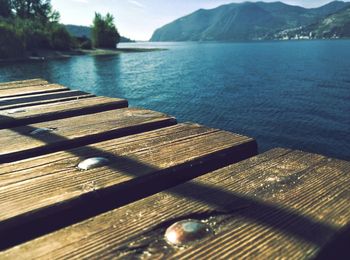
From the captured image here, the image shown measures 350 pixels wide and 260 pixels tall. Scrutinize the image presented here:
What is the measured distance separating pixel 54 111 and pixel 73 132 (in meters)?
1.10

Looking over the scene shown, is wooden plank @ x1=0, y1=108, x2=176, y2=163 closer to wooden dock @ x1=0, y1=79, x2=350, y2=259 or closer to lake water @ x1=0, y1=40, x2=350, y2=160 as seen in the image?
wooden dock @ x1=0, y1=79, x2=350, y2=259

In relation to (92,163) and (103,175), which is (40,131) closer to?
(92,163)

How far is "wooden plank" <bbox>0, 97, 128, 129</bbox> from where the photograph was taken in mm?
3979

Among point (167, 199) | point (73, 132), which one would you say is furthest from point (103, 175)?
point (73, 132)

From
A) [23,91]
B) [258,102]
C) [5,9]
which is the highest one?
[5,9]

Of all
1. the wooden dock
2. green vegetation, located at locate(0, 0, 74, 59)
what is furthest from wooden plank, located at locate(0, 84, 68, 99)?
green vegetation, located at locate(0, 0, 74, 59)

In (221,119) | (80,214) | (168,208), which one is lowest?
(221,119)

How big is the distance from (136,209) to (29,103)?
3.87 m

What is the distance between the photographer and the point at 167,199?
189cm

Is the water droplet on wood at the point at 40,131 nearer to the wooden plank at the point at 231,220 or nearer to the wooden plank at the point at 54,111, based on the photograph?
the wooden plank at the point at 54,111

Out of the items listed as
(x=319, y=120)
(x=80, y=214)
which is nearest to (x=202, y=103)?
(x=319, y=120)

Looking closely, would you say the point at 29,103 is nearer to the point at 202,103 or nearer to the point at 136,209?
the point at 136,209

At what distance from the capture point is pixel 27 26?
121062 millimetres

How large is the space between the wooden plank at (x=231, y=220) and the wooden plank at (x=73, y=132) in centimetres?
142
